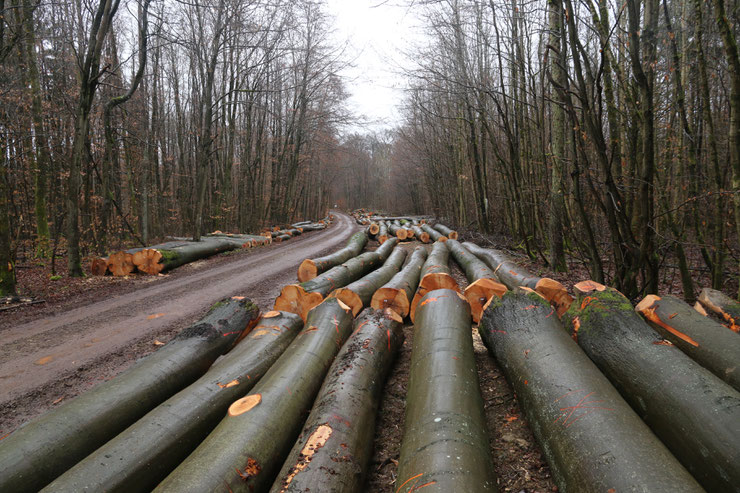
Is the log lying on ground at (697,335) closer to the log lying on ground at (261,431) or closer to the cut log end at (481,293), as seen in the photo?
the cut log end at (481,293)

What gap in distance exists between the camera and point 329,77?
825 inches

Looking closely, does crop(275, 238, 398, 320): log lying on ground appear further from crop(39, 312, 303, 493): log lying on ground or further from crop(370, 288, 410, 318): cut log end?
crop(39, 312, 303, 493): log lying on ground

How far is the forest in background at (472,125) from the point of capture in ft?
13.3

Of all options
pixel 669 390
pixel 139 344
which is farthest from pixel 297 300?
pixel 669 390

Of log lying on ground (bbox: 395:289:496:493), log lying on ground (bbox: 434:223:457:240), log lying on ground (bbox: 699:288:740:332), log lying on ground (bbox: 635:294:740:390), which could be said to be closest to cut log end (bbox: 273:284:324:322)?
log lying on ground (bbox: 395:289:496:493)

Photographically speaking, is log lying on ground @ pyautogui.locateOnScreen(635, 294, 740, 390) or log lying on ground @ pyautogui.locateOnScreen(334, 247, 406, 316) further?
log lying on ground @ pyautogui.locateOnScreen(334, 247, 406, 316)

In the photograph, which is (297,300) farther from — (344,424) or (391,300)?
(344,424)

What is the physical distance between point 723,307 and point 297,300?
464 cm

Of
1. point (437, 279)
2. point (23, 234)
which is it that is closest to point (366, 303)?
point (437, 279)

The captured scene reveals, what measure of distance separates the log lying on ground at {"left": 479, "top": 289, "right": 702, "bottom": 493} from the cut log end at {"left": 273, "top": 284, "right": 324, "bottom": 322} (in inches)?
101

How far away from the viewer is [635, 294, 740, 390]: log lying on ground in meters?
2.43

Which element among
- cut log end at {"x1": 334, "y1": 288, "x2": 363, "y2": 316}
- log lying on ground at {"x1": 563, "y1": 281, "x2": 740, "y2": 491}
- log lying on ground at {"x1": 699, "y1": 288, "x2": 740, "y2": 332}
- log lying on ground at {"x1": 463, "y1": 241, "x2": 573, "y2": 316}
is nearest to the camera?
log lying on ground at {"x1": 563, "y1": 281, "x2": 740, "y2": 491}

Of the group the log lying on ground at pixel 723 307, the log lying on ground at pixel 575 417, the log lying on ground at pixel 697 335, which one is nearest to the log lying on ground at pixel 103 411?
the log lying on ground at pixel 575 417

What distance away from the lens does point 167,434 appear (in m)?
2.25
